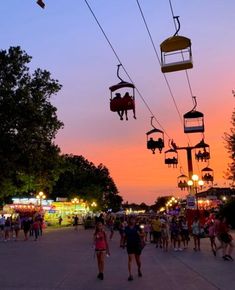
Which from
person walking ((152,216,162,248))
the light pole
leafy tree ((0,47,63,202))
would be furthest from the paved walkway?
the light pole

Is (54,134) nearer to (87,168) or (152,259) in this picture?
(152,259)

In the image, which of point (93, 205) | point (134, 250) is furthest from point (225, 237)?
point (93, 205)

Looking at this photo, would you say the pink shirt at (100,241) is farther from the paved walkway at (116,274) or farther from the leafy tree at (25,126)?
the leafy tree at (25,126)

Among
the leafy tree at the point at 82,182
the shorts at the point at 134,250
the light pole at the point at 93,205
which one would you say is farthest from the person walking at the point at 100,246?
the light pole at the point at 93,205

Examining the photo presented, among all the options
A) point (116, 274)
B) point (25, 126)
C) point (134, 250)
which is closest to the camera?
point (134, 250)

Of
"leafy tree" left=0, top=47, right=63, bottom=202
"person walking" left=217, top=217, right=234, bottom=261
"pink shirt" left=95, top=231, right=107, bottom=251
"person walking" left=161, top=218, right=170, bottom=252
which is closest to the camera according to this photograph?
"pink shirt" left=95, top=231, right=107, bottom=251

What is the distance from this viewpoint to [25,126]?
41875 millimetres

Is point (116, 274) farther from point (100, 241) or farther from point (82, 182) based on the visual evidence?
point (82, 182)

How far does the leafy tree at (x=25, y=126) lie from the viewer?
1609 inches

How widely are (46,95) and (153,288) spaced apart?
34259 millimetres

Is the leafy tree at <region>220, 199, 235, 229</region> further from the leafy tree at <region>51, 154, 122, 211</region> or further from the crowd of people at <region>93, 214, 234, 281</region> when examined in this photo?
the leafy tree at <region>51, 154, 122, 211</region>

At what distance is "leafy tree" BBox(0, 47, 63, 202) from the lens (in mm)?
40875

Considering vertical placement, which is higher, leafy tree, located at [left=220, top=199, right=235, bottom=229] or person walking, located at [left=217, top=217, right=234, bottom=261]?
leafy tree, located at [left=220, top=199, right=235, bottom=229]

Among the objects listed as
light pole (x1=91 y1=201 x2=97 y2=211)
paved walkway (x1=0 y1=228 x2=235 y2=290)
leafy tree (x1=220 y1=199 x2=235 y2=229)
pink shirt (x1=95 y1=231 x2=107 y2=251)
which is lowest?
paved walkway (x1=0 y1=228 x2=235 y2=290)
